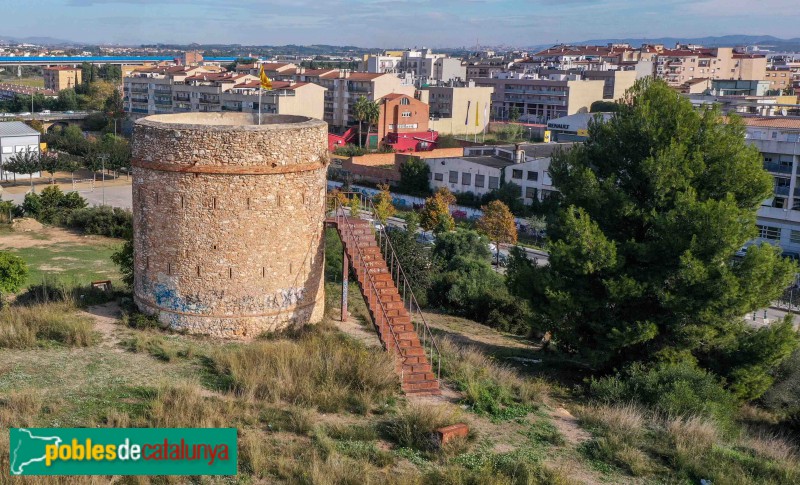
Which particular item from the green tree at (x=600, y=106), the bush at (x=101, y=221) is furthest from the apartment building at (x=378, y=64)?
the bush at (x=101, y=221)

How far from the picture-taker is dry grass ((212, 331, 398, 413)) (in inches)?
547

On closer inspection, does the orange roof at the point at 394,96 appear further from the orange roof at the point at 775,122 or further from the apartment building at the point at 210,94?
the orange roof at the point at 775,122

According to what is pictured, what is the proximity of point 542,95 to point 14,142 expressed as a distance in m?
67.1

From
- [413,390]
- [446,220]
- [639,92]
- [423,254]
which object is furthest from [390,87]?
[413,390]

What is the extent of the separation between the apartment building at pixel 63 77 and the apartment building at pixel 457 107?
7339 centimetres

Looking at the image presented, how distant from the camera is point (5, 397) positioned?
13320mm

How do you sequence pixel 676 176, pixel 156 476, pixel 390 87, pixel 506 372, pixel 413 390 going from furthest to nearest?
pixel 390 87
pixel 676 176
pixel 506 372
pixel 413 390
pixel 156 476

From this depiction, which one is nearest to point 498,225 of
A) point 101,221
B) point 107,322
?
point 101,221

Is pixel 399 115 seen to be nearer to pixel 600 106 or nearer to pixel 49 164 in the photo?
pixel 600 106

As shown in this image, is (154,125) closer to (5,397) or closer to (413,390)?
(5,397)

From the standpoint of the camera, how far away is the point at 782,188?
144 feet

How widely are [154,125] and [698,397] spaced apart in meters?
13.0

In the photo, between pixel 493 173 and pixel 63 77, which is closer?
pixel 493 173

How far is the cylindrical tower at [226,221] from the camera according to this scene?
17234mm
